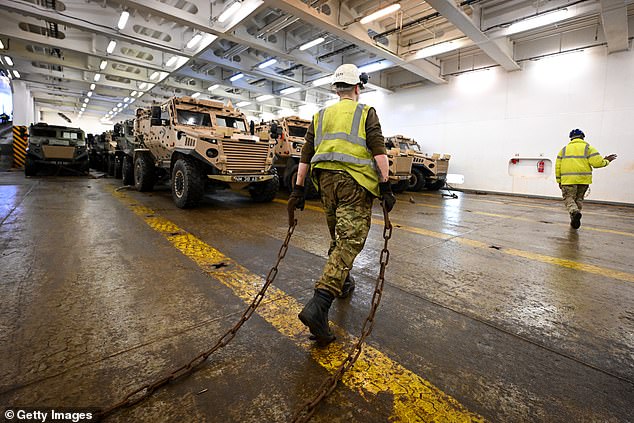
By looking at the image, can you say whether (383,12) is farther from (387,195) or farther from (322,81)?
(387,195)

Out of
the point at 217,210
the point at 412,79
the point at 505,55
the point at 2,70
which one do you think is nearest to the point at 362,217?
the point at 217,210

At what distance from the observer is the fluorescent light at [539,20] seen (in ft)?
26.4

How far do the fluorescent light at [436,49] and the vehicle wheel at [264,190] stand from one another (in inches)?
311

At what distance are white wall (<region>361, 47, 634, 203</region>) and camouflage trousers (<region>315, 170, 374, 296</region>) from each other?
12.4m

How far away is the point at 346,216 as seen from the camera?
6.52 feet

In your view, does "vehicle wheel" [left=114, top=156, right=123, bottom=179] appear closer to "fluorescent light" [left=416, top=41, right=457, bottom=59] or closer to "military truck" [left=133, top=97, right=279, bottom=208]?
"military truck" [left=133, top=97, right=279, bottom=208]

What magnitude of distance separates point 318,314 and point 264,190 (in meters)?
5.72

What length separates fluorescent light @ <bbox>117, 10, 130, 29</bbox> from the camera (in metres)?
8.74

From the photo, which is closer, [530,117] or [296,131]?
[296,131]

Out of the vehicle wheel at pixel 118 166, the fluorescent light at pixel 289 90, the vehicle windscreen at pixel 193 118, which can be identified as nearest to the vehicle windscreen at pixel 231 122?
the vehicle windscreen at pixel 193 118

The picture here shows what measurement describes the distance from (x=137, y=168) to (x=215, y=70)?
9.98m

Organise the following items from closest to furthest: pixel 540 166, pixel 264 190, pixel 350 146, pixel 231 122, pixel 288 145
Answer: pixel 350 146 < pixel 264 190 < pixel 231 122 < pixel 288 145 < pixel 540 166

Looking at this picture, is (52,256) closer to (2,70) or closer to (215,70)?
(215,70)

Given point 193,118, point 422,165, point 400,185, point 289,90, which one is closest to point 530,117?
point 422,165
